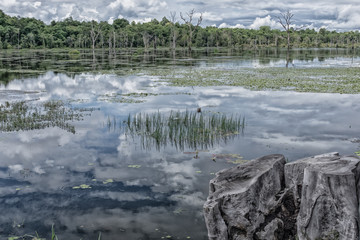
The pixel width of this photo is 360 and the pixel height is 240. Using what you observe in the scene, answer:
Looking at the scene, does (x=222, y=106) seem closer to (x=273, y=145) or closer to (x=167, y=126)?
(x=167, y=126)

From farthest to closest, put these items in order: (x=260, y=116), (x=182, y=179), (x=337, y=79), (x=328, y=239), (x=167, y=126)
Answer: (x=337, y=79) < (x=260, y=116) < (x=167, y=126) < (x=182, y=179) < (x=328, y=239)

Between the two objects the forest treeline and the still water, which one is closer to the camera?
the still water

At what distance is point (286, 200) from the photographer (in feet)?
18.6

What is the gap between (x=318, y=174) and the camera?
4.91 meters

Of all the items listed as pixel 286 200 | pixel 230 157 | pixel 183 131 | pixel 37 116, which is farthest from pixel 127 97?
pixel 286 200

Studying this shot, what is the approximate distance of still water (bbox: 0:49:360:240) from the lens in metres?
7.31

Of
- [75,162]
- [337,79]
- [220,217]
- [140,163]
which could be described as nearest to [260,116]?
[140,163]

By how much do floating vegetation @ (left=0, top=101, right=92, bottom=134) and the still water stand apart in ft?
1.28

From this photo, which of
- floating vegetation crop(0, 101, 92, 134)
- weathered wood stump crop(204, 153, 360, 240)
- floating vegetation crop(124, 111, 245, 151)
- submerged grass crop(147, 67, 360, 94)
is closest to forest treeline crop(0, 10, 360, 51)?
submerged grass crop(147, 67, 360, 94)

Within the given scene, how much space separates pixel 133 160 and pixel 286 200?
5835mm

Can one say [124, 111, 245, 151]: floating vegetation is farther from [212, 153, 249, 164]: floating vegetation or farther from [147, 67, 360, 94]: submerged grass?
[147, 67, 360, 94]: submerged grass

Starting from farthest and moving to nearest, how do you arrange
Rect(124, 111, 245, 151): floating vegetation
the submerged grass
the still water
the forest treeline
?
the forest treeline < the submerged grass < Rect(124, 111, 245, 151): floating vegetation < the still water

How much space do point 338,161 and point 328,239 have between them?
112cm

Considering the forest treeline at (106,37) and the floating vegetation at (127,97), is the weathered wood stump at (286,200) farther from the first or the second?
the forest treeline at (106,37)
